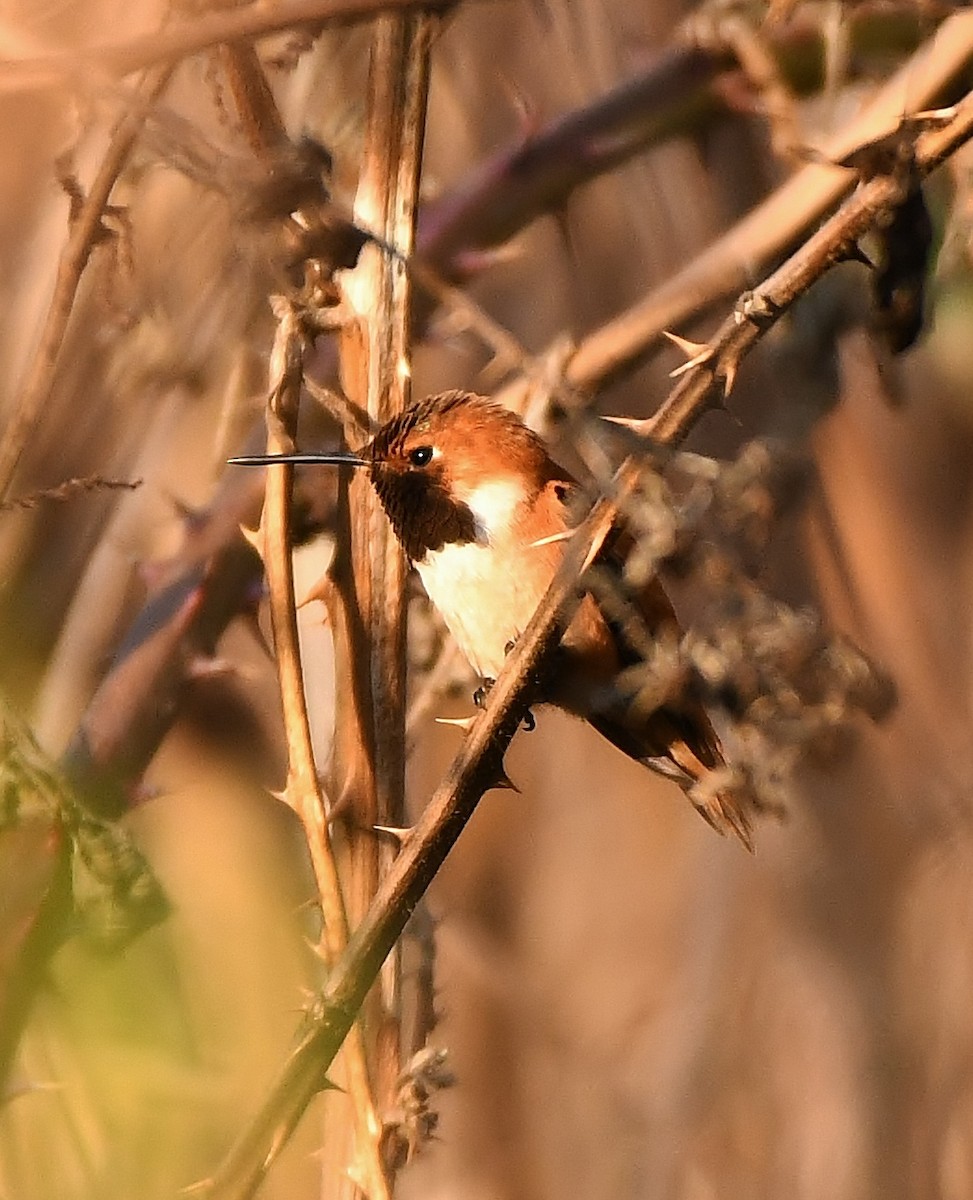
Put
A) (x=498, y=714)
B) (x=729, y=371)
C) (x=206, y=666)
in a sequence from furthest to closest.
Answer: (x=206, y=666), (x=498, y=714), (x=729, y=371)

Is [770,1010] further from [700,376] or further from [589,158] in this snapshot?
[700,376]

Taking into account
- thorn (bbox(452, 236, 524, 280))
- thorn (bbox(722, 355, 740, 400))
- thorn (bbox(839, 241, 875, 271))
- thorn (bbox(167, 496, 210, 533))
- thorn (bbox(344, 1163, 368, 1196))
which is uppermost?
thorn (bbox(452, 236, 524, 280))

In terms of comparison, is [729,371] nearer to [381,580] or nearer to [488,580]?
[381,580]

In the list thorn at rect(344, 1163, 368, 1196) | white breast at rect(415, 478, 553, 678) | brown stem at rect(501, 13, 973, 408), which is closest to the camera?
thorn at rect(344, 1163, 368, 1196)

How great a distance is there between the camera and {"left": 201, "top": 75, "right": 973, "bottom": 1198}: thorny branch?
138cm

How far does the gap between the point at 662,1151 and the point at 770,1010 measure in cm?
43

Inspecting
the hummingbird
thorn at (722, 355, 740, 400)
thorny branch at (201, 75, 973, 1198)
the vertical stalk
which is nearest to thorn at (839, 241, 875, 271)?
thorny branch at (201, 75, 973, 1198)

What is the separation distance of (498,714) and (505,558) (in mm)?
875

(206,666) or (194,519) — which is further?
(194,519)

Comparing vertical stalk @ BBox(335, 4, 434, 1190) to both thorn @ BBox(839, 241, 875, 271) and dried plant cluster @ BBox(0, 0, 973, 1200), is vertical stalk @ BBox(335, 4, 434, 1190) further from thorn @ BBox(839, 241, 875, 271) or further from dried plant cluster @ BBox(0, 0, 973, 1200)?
thorn @ BBox(839, 241, 875, 271)

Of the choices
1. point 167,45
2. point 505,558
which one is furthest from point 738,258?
point 167,45

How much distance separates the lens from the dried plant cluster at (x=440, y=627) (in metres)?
1.46

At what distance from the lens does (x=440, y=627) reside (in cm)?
249

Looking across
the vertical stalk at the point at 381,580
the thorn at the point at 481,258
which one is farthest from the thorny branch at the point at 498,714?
the thorn at the point at 481,258
